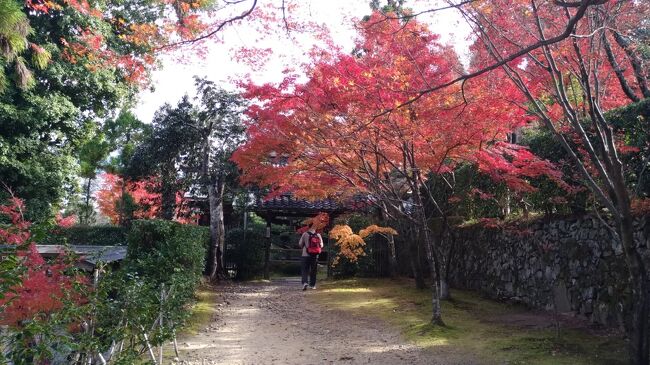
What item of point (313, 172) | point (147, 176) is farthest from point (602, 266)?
point (147, 176)

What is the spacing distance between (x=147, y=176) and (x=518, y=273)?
10570 mm

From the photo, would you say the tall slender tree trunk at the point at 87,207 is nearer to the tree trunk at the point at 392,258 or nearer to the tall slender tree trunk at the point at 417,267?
the tree trunk at the point at 392,258

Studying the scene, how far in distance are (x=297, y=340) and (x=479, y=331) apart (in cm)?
261

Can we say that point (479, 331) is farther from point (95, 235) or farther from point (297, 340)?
point (95, 235)

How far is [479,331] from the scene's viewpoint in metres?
7.30

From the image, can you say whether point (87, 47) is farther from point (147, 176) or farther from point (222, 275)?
point (222, 275)

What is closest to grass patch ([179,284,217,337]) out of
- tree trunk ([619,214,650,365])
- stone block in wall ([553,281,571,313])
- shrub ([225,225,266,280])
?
shrub ([225,225,266,280])

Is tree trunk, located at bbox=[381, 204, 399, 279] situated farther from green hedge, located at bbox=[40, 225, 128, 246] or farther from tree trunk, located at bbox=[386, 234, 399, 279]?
green hedge, located at bbox=[40, 225, 128, 246]

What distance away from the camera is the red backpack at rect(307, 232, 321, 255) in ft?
41.4

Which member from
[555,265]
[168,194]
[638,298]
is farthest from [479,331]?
[168,194]

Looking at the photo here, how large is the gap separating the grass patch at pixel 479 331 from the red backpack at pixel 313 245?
47.8 inches

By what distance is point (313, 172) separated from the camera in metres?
10.8

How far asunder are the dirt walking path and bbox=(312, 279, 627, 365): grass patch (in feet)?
1.25

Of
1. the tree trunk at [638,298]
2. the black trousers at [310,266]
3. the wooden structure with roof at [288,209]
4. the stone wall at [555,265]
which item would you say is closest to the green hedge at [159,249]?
the black trousers at [310,266]
